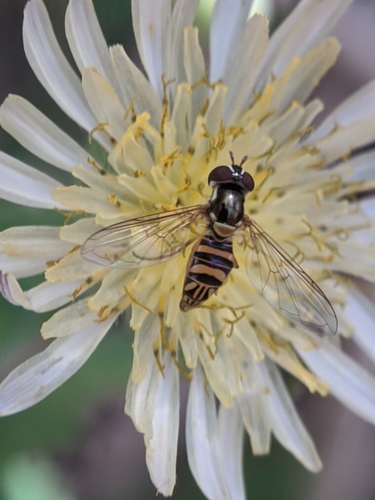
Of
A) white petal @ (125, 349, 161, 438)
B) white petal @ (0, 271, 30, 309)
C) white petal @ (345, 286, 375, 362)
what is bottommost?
white petal @ (345, 286, 375, 362)

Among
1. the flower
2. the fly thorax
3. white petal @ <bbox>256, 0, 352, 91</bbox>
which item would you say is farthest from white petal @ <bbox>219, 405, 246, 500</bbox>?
white petal @ <bbox>256, 0, 352, 91</bbox>

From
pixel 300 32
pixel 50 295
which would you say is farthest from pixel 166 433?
pixel 300 32

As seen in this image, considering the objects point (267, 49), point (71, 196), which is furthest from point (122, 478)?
point (267, 49)

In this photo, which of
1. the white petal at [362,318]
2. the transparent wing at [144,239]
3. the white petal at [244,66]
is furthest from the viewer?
the white petal at [362,318]

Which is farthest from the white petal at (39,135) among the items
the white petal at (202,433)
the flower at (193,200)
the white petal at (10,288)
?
the white petal at (202,433)

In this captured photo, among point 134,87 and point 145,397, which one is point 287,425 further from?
point 134,87

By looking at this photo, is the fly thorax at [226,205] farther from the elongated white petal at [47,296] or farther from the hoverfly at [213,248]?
the elongated white petal at [47,296]

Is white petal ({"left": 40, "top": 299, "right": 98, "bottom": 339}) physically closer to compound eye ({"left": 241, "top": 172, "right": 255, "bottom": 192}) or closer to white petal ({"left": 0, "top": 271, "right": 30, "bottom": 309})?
white petal ({"left": 0, "top": 271, "right": 30, "bottom": 309})
